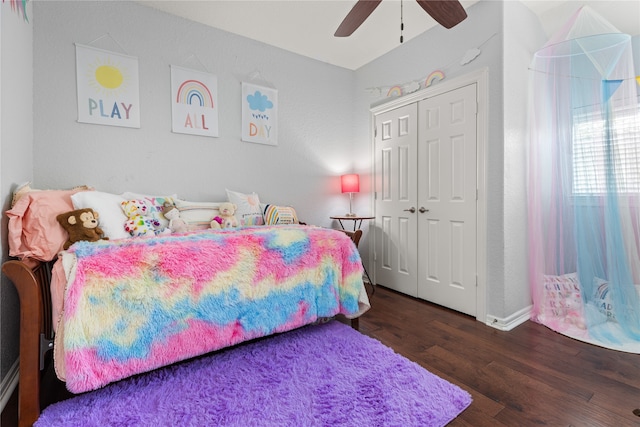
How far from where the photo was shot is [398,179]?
126 inches

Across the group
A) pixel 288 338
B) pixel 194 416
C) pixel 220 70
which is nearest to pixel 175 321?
pixel 194 416

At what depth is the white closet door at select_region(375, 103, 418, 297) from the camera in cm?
303

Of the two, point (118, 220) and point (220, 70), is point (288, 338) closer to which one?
point (118, 220)

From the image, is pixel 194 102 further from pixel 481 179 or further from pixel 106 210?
pixel 481 179

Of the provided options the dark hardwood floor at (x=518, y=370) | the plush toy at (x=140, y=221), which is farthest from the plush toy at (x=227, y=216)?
the dark hardwood floor at (x=518, y=370)

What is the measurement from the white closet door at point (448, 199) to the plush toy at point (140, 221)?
2318 millimetres

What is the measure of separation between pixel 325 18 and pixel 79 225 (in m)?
2.54

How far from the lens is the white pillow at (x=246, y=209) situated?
8.93 ft

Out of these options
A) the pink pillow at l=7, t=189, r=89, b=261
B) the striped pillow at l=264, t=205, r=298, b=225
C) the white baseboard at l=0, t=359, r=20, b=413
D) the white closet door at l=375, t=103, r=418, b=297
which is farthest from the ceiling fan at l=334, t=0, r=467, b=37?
the white baseboard at l=0, t=359, r=20, b=413

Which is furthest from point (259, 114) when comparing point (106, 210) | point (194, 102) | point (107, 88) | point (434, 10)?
point (434, 10)

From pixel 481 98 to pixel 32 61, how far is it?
339cm

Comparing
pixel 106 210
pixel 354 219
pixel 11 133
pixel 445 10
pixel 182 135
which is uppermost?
pixel 445 10

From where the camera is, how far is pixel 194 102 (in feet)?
8.96

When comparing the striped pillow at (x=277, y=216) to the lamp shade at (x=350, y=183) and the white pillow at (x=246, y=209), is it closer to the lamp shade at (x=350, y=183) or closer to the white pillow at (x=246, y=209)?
the white pillow at (x=246, y=209)
